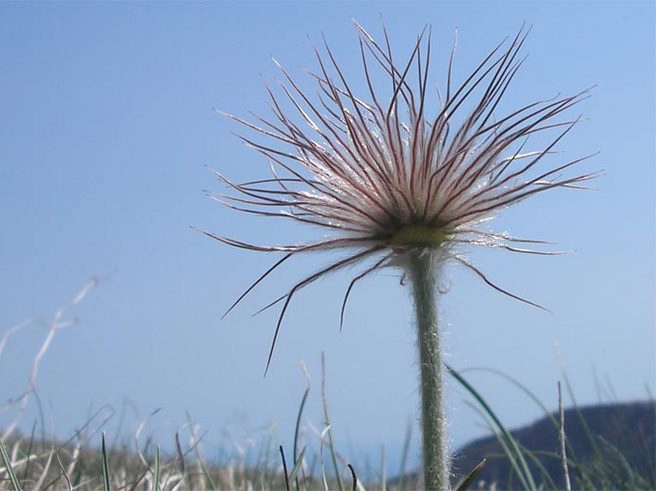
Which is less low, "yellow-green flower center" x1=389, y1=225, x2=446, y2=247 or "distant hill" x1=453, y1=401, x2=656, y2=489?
"distant hill" x1=453, y1=401, x2=656, y2=489

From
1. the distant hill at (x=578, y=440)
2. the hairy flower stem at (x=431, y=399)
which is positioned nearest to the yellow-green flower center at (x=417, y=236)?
the hairy flower stem at (x=431, y=399)

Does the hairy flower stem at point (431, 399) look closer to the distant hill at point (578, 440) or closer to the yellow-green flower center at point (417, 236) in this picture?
the yellow-green flower center at point (417, 236)

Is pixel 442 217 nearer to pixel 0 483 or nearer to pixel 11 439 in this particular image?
pixel 0 483

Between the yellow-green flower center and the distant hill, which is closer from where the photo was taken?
the yellow-green flower center

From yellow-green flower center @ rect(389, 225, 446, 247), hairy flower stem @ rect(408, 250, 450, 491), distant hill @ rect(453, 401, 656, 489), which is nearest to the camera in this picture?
hairy flower stem @ rect(408, 250, 450, 491)

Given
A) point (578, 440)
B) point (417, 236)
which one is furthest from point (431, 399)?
point (578, 440)

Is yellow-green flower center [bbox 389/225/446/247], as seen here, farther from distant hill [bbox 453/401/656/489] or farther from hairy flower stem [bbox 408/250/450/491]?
distant hill [bbox 453/401/656/489]

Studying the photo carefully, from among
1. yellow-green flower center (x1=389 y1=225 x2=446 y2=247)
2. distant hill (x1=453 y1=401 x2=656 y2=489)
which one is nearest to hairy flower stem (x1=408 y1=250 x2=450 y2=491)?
yellow-green flower center (x1=389 y1=225 x2=446 y2=247)
